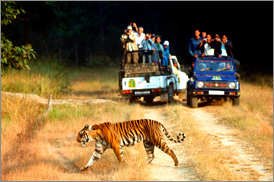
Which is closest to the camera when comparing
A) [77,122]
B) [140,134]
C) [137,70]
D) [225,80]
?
[140,134]

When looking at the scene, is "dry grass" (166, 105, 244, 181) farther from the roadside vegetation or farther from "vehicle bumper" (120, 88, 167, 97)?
"vehicle bumper" (120, 88, 167, 97)

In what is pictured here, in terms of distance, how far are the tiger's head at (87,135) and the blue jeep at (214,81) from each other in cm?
936

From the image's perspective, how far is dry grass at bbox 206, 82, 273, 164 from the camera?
1070cm

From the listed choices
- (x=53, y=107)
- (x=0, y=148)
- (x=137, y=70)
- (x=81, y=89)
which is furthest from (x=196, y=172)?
(x=81, y=89)

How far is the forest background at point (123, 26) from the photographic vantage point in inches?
1178

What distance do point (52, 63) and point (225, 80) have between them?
334 inches

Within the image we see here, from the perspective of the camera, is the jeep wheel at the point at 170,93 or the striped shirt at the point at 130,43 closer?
the jeep wheel at the point at 170,93

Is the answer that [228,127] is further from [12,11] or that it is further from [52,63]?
[52,63]

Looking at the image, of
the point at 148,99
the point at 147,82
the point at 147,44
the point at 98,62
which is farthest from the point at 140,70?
the point at 98,62

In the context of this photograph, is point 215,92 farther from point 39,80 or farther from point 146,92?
point 39,80

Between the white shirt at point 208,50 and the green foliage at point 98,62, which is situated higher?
the green foliage at point 98,62

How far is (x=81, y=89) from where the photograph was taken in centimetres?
2411

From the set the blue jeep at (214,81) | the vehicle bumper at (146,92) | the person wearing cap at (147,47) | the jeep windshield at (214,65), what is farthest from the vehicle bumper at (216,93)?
the person wearing cap at (147,47)

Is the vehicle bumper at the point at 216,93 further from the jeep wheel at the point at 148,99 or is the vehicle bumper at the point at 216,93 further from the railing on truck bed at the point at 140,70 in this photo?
the jeep wheel at the point at 148,99
